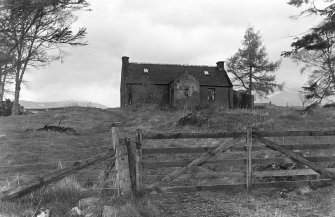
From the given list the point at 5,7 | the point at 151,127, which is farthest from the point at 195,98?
the point at 5,7

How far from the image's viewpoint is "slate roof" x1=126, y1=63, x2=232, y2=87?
143 ft

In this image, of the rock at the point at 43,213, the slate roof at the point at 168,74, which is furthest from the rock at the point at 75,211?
the slate roof at the point at 168,74

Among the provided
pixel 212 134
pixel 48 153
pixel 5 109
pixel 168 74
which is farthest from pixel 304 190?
pixel 5 109

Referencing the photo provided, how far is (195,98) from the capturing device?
4166cm

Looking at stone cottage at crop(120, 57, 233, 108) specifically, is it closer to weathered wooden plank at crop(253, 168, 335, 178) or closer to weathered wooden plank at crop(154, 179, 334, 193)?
weathered wooden plank at crop(253, 168, 335, 178)

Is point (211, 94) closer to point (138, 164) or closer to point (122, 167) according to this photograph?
point (138, 164)

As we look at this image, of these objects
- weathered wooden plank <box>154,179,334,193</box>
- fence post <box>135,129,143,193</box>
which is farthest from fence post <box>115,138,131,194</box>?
weathered wooden plank <box>154,179,334,193</box>

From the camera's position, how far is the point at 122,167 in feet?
20.9

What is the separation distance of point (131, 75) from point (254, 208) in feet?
126

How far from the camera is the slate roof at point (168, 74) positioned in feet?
143

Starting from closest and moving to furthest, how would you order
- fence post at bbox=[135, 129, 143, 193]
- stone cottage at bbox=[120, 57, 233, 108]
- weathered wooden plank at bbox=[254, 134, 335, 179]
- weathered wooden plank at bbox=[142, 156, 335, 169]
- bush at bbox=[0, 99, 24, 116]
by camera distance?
fence post at bbox=[135, 129, 143, 193], weathered wooden plank at bbox=[142, 156, 335, 169], weathered wooden plank at bbox=[254, 134, 335, 179], bush at bbox=[0, 99, 24, 116], stone cottage at bbox=[120, 57, 233, 108]

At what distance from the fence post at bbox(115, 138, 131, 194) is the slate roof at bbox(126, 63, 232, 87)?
36.1 metres

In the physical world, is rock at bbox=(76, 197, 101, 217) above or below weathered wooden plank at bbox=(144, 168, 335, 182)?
below

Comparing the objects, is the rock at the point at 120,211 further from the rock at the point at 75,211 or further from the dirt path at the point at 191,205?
the dirt path at the point at 191,205
